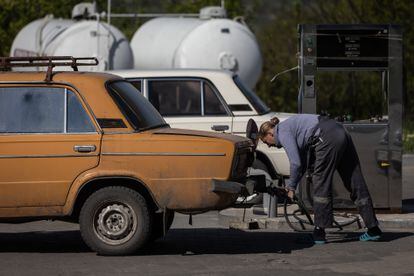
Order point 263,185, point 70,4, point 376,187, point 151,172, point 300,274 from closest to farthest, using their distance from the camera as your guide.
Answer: point 300,274 → point 151,172 → point 263,185 → point 376,187 → point 70,4

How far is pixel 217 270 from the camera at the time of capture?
33.1ft

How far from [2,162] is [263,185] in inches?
101

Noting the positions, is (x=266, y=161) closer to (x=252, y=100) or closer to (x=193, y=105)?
(x=252, y=100)

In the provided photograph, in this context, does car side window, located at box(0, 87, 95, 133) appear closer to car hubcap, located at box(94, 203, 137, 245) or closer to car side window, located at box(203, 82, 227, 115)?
car hubcap, located at box(94, 203, 137, 245)

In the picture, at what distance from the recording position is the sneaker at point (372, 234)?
11844mm

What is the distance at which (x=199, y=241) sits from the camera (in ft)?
39.9

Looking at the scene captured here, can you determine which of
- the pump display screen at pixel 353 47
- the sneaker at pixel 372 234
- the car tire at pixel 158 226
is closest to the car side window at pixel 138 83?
the pump display screen at pixel 353 47

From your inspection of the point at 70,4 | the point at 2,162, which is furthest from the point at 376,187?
the point at 70,4

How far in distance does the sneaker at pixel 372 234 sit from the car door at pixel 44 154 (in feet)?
9.93

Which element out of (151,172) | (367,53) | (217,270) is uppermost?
(367,53)

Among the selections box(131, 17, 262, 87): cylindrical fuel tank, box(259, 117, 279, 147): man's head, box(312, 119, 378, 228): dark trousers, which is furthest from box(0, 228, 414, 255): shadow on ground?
box(131, 17, 262, 87): cylindrical fuel tank

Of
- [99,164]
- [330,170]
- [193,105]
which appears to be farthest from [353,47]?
[99,164]

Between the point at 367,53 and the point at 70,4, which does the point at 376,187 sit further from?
the point at 70,4

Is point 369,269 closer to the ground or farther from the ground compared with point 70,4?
closer to the ground
